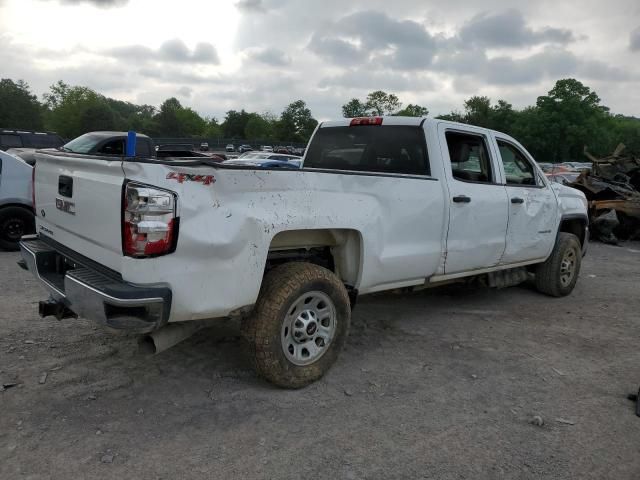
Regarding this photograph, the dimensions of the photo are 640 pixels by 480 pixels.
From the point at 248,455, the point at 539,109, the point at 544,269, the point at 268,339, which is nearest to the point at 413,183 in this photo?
the point at 268,339

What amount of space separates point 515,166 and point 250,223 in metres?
3.68

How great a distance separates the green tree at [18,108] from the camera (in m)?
64.7

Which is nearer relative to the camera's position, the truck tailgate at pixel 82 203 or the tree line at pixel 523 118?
the truck tailgate at pixel 82 203

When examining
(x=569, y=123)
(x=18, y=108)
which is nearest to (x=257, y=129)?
(x=18, y=108)

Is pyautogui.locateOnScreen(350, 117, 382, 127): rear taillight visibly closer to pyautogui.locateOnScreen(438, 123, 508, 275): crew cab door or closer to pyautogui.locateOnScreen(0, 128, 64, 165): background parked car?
pyautogui.locateOnScreen(438, 123, 508, 275): crew cab door

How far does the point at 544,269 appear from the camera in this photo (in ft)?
20.6

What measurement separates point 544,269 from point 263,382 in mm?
4170

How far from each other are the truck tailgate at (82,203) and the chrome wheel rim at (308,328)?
120 centimetres

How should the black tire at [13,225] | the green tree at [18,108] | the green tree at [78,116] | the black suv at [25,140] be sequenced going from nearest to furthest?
1. the black tire at [13,225]
2. the black suv at [25,140]
3. the green tree at [18,108]
4. the green tree at [78,116]

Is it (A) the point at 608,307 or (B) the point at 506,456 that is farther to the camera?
(A) the point at 608,307

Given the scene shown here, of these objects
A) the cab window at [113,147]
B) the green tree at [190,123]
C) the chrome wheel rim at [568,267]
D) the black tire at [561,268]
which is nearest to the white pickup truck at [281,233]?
the black tire at [561,268]

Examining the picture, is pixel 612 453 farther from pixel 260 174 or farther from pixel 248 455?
pixel 260 174

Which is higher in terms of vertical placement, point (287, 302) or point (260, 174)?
point (260, 174)

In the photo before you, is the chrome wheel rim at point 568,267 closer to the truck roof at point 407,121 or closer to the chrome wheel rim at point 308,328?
the truck roof at point 407,121
